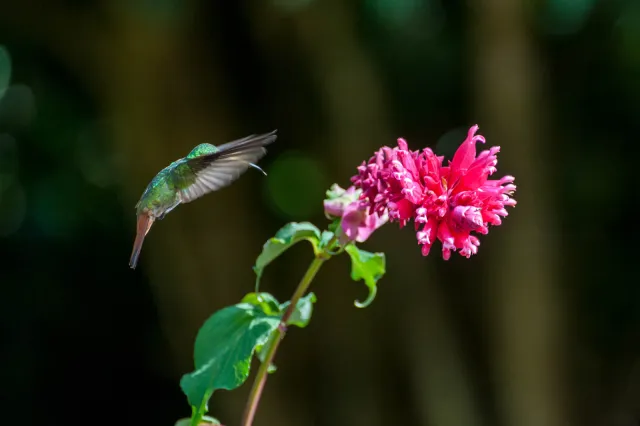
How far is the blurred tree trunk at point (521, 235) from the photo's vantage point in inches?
83.3

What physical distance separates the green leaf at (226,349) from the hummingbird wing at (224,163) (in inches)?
6.3

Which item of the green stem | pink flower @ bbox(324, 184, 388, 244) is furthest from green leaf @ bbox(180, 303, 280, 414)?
pink flower @ bbox(324, 184, 388, 244)

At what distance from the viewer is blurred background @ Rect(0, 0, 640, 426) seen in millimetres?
2232

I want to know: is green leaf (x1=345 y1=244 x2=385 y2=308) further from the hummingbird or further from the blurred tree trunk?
the blurred tree trunk

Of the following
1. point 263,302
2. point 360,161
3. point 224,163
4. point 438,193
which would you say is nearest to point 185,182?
point 224,163

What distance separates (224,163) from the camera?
875 millimetres

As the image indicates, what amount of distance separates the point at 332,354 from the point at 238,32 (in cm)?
120

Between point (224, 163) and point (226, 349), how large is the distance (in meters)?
0.23

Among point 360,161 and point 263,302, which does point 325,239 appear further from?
point 360,161

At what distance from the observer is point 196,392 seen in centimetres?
81

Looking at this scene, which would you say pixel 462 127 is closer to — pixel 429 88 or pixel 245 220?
pixel 429 88

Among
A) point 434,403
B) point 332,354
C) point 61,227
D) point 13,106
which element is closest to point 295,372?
point 332,354

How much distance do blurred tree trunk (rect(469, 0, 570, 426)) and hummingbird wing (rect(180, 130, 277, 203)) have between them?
4.62 feet

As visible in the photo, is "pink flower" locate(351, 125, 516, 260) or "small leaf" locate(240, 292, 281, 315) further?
"small leaf" locate(240, 292, 281, 315)
